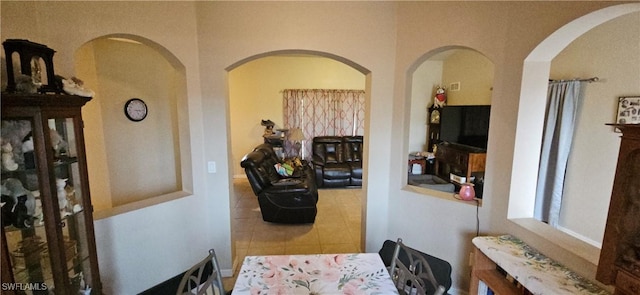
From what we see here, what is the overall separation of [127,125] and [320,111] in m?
3.77

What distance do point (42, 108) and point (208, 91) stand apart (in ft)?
3.82

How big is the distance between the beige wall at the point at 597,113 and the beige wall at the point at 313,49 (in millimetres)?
1868

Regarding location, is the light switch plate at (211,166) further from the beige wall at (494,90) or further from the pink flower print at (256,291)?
the beige wall at (494,90)

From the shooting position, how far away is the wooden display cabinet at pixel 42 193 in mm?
1334

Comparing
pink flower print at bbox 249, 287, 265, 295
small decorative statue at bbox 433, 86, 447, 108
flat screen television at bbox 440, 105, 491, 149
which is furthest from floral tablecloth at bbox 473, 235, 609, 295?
small decorative statue at bbox 433, 86, 447, 108

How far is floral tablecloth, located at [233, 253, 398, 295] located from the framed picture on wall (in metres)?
2.94

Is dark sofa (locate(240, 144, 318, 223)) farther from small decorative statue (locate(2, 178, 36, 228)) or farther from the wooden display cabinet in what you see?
small decorative statue (locate(2, 178, 36, 228))

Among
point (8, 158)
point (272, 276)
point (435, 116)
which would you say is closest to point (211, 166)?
point (8, 158)

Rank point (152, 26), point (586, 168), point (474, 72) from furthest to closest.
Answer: point (474, 72)
point (586, 168)
point (152, 26)

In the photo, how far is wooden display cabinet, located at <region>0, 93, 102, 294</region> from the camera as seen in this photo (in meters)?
1.33

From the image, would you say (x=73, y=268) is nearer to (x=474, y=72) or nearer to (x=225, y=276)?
(x=225, y=276)

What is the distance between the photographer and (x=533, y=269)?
1.46 metres

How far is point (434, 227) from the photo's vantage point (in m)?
2.31

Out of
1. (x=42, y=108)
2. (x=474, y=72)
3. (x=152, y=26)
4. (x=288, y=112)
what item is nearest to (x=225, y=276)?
(x=42, y=108)
